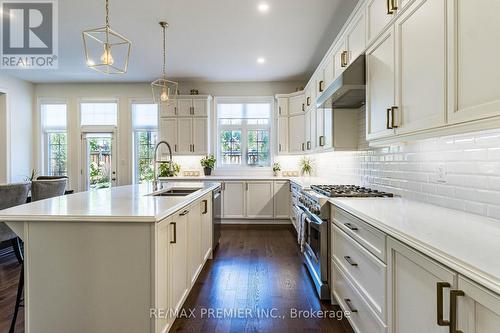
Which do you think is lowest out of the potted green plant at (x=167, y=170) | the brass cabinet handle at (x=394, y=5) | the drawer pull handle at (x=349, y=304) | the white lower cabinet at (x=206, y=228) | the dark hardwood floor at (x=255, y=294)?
the dark hardwood floor at (x=255, y=294)

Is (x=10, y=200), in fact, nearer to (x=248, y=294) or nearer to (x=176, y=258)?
(x=176, y=258)

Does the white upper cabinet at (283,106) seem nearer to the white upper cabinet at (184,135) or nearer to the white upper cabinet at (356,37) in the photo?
the white upper cabinet at (184,135)

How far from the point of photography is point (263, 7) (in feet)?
9.96

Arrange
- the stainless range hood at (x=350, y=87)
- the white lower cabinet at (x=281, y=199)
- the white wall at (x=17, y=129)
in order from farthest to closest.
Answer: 1. the white wall at (x=17, y=129)
2. the white lower cabinet at (x=281, y=199)
3. the stainless range hood at (x=350, y=87)

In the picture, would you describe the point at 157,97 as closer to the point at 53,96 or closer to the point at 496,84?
the point at 53,96

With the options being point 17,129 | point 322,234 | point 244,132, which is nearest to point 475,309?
point 322,234

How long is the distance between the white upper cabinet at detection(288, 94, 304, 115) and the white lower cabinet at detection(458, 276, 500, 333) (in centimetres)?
450

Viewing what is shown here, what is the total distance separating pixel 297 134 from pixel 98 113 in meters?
4.39

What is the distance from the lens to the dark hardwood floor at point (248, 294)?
204 cm

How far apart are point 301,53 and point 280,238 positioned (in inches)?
118

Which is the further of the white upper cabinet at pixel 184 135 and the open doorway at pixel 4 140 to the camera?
the white upper cabinet at pixel 184 135

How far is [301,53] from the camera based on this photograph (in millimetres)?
4285

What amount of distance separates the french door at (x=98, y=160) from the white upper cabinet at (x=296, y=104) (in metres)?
3.91

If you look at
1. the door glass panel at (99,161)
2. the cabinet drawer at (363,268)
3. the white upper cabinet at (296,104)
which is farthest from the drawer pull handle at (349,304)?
the door glass panel at (99,161)
